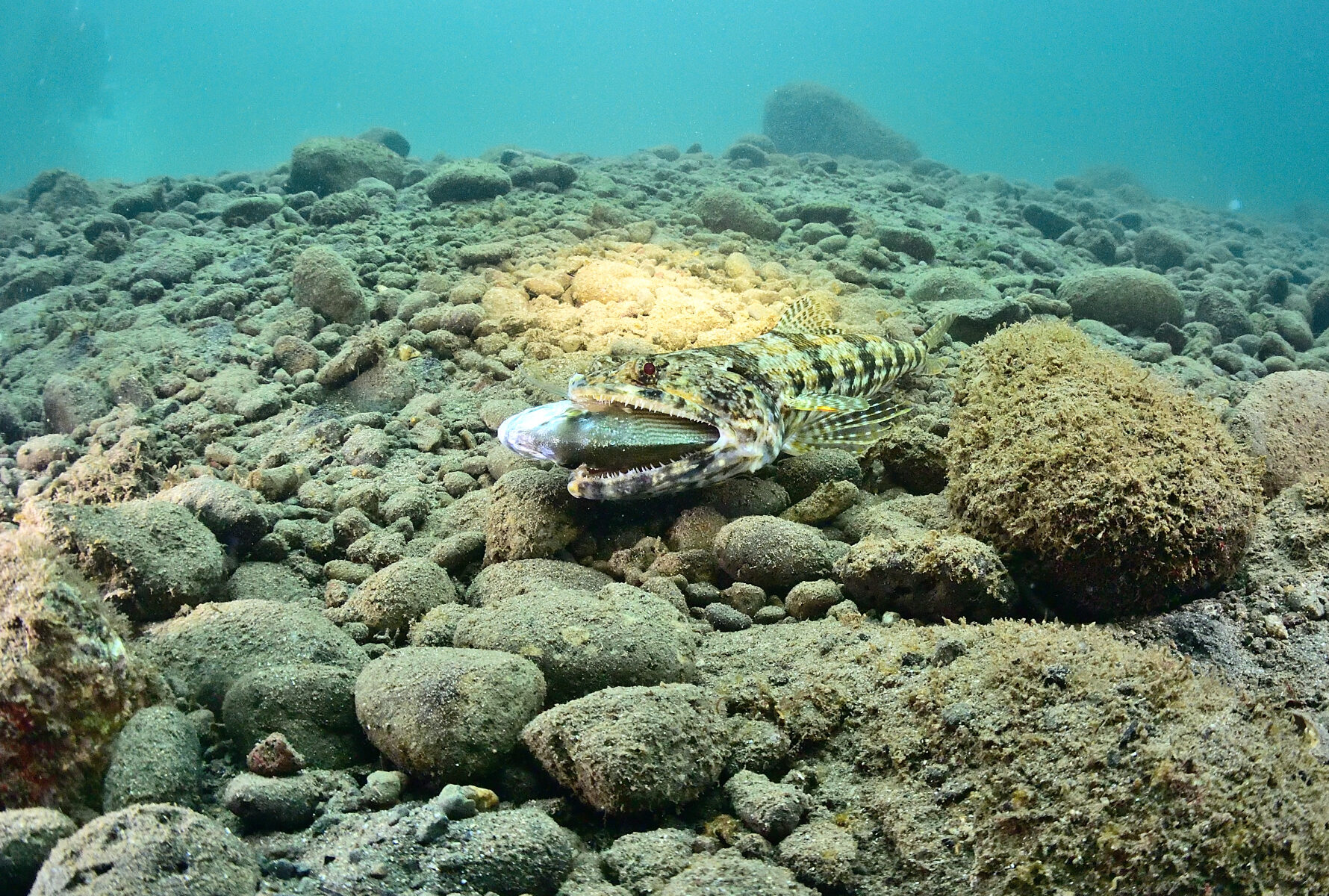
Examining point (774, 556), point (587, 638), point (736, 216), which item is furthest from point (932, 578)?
point (736, 216)

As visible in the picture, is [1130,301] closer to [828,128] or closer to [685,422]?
[685,422]

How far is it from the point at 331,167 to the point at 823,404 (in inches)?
409

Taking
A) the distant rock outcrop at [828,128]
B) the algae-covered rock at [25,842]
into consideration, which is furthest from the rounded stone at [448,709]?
the distant rock outcrop at [828,128]

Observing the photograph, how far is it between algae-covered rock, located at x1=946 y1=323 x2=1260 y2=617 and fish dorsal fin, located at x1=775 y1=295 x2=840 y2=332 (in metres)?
2.16

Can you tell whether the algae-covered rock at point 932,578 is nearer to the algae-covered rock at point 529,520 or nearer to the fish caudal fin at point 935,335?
the algae-covered rock at point 529,520

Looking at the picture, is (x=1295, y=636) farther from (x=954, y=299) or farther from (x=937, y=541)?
(x=954, y=299)

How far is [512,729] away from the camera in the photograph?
235 cm

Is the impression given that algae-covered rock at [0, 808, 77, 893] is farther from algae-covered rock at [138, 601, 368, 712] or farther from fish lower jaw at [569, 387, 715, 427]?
fish lower jaw at [569, 387, 715, 427]

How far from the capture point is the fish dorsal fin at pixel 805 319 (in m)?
5.92

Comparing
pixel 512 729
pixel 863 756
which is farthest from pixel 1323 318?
pixel 512 729

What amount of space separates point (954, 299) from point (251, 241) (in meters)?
8.04

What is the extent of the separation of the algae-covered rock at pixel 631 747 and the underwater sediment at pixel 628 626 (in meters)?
0.01

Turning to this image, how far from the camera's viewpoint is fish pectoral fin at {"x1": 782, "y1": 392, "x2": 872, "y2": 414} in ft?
14.7

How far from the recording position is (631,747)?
2158 millimetres
